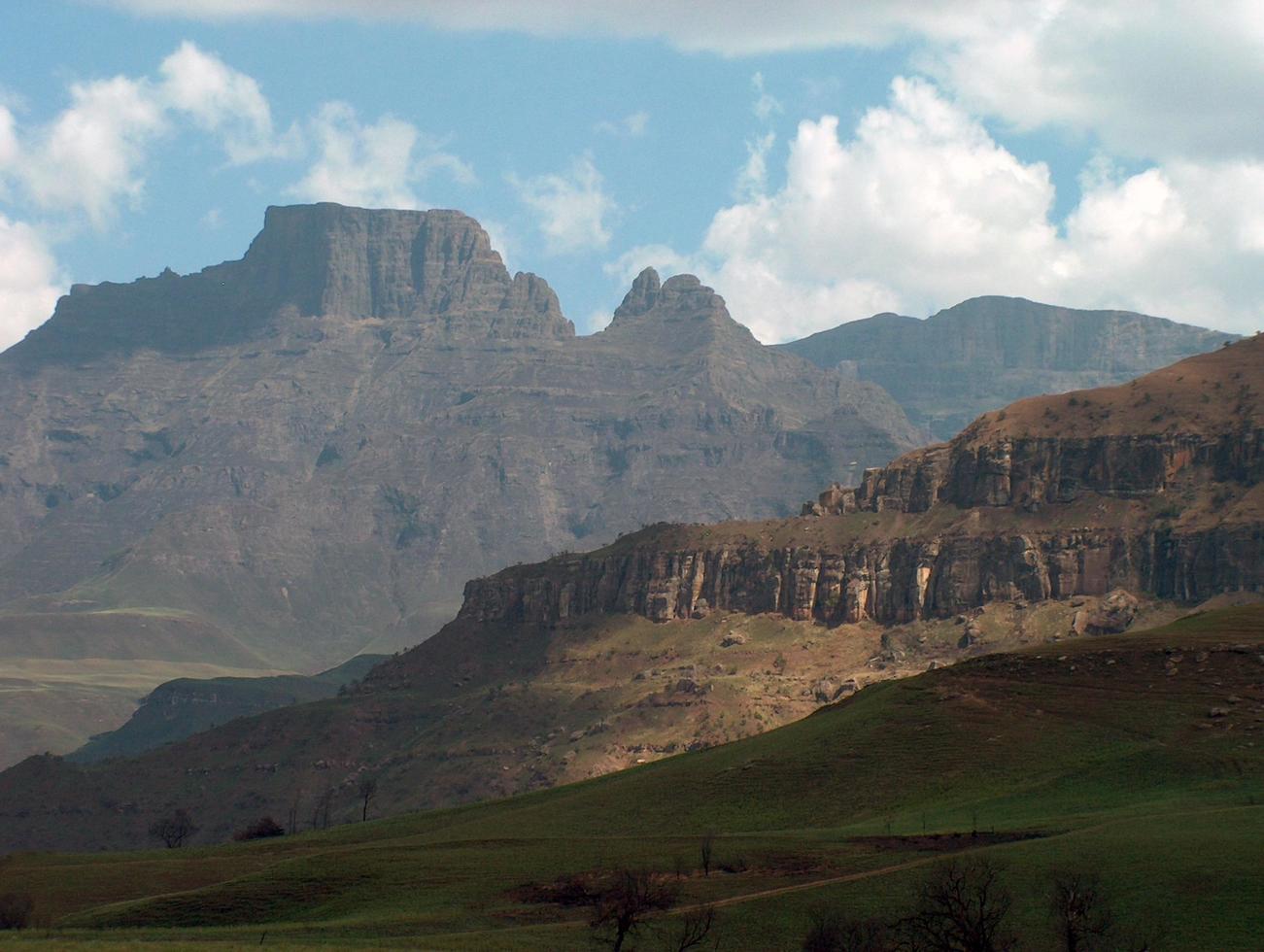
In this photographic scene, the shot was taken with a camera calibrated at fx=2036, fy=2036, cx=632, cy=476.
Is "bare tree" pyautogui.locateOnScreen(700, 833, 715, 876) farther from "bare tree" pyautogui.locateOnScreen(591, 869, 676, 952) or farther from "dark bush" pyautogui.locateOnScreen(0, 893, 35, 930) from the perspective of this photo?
"dark bush" pyautogui.locateOnScreen(0, 893, 35, 930)

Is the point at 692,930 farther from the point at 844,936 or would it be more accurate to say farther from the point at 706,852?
the point at 706,852

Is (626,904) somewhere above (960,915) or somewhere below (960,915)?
below

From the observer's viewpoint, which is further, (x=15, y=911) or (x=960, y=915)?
(x=15, y=911)

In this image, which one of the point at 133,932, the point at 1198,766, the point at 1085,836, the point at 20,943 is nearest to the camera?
the point at 20,943

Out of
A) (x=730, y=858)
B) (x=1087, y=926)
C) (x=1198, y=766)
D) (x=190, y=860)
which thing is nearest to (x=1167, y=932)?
(x=1087, y=926)

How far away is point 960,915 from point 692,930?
1728 cm

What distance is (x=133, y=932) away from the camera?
13175 centimetres

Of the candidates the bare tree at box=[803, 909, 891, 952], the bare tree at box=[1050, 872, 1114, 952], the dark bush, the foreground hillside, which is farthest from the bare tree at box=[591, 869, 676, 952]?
the dark bush

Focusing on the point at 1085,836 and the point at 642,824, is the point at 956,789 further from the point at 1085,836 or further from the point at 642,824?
the point at 1085,836

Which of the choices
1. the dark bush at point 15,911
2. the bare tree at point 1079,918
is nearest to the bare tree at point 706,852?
the bare tree at point 1079,918

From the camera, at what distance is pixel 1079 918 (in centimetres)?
11688

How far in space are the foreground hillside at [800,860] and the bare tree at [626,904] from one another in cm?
147

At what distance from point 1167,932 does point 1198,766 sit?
64418mm

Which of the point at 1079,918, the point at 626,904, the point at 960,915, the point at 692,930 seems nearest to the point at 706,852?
the point at 692,930
